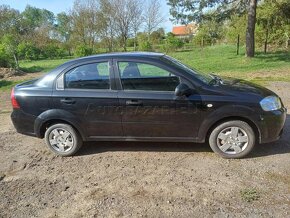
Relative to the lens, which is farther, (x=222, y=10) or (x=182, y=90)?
(x=222, y=10)

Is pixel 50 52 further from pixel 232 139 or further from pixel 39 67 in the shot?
pixel 232 139

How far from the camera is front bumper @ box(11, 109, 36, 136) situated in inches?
187

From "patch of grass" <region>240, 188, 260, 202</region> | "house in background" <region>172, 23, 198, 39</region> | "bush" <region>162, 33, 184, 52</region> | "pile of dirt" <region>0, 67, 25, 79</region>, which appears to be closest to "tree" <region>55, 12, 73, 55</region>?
"bush" <region>162, 33, 184, 52</region>

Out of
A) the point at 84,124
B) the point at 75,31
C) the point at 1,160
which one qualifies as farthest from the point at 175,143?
the point at 75,31

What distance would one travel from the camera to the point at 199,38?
109 feet

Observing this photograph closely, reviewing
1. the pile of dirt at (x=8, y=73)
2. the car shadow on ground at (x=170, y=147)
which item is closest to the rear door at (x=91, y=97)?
the car shadow on ground at (x=170, y=147)

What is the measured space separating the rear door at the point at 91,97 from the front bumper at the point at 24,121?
548 millimetres

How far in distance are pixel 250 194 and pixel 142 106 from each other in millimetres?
1873

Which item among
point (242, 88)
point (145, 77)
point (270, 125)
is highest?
point (145, 77)

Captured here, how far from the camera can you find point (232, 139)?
14.2 ft

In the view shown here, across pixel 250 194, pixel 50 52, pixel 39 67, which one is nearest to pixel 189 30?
pixel 50 52

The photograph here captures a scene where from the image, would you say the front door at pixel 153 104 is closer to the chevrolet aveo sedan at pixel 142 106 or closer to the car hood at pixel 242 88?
the chevrolet aveo sedan at pixel 142 106

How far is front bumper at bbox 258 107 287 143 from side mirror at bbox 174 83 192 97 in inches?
42.6

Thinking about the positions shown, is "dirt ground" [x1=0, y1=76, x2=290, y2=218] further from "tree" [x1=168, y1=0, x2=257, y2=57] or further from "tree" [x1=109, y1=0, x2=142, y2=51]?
"tree" [x1=109, y1=0, x2=142, y2=51]
